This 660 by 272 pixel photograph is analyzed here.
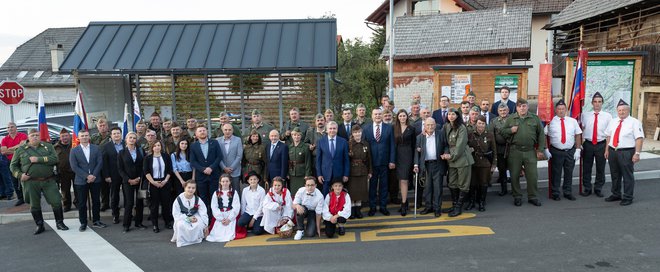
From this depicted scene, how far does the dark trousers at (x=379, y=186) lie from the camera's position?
8.11 metres

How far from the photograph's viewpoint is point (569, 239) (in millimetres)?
6406

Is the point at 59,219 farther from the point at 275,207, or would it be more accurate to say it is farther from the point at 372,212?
the point at 372,212

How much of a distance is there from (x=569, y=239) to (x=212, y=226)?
5.38 meters

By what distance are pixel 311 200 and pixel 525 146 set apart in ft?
12.9

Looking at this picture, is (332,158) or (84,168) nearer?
(332,158)

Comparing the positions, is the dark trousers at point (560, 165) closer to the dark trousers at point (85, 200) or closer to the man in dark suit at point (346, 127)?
the man in dark suit at point (346, 127)

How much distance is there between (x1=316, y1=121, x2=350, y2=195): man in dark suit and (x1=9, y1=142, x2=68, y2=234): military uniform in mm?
4548

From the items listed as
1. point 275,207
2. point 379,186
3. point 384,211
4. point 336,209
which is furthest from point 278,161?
point 384,211

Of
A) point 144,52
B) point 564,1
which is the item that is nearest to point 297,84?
point 144,52

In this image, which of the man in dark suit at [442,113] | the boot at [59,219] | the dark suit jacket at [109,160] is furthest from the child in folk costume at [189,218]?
the man in dark suit at [442,113]

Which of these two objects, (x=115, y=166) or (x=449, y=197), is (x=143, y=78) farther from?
(x=449, y=197)

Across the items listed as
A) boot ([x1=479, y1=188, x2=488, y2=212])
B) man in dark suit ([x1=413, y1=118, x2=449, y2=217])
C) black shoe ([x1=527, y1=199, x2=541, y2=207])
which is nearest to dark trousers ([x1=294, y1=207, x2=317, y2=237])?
man in dark suit ([x1=413, y1=118, x2=449, y2=217])

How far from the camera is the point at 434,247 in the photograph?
636 centimetres

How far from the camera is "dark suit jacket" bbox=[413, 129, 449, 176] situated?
25.5 feet
